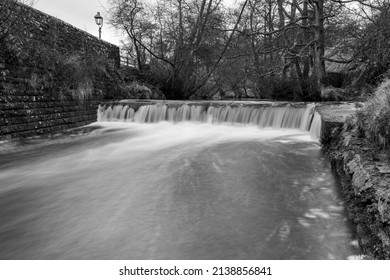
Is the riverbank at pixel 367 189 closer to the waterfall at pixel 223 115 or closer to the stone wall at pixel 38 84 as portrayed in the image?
the waterfall at pixel 223 115

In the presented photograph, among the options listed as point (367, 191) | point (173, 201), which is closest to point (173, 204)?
point (173, 201)

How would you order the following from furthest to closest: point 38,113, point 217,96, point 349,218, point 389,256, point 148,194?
point 217,96 → point 38,113 → point 148,194 → point 349,218 → point 389,256

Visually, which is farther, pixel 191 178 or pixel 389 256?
pixel 191 178

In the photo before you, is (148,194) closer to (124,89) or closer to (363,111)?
(363,111)

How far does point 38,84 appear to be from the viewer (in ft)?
24.7

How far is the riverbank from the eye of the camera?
202 centimetres

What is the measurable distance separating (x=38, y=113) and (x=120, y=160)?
11.5 ft

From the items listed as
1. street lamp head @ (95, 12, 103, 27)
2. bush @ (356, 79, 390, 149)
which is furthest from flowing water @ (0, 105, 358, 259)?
street lamp head @ (95, 12, 103, 27)

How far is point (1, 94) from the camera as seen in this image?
640cm

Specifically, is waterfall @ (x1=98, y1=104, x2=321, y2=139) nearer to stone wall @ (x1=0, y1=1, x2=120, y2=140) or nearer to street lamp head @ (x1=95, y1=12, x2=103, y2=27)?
stone wall @ (x1=0, y1=1, x2=120, y2=140)

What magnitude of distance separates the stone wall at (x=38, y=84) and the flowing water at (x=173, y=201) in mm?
1031

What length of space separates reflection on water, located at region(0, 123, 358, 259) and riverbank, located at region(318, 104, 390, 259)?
16 cm

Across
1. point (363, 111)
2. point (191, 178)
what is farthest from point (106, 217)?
point (363, 111)

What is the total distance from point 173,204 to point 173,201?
0.09 metres
